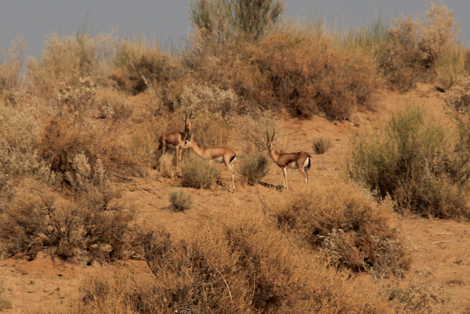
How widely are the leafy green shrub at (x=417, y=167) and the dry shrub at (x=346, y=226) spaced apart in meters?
1.52

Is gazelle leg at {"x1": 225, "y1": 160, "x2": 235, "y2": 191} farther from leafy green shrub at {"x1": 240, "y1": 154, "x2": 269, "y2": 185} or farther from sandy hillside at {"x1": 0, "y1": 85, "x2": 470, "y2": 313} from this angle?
leafy green shrub at {"x1": 240, "y1": 154, "x2": 269, "y2": 185}

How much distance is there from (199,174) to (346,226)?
421 centimetres

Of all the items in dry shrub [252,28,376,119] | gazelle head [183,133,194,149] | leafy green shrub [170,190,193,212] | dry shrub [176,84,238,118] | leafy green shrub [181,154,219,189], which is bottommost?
leafy green shrub [170,190,193,212]

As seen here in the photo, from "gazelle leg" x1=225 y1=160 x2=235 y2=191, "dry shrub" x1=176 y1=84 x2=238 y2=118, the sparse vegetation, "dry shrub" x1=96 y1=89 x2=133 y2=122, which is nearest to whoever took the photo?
the sparse vegetation

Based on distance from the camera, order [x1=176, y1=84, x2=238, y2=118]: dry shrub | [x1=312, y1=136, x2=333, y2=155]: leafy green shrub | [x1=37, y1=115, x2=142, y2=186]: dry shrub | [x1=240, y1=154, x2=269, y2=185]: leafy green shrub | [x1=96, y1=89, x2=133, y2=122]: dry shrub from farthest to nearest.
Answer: [x1=176, y1=84, x2=238, y2=118]: dry shrub
[x1=96, y1=89, x2=133, y2=122]: dry shrub
[x1=312, y1=136, x2=333, y2=155]: leafy green shrub
[x1=240, y1=154, x2=269, y2=185]: leafy green shrub
[x1=37, y1=115, x2=142, y2=186]: dry shrub

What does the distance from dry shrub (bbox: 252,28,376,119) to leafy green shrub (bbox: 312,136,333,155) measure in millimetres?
2481

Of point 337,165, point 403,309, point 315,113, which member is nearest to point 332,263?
point 403,309

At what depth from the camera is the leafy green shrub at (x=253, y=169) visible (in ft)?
38.4

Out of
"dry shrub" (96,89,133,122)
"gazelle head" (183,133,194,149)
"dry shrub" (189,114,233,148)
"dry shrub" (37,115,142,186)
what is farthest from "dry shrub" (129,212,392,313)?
"dry shrub" (96,89,133,122)

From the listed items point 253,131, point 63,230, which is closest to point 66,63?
point 253,131

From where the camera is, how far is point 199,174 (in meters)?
10.9

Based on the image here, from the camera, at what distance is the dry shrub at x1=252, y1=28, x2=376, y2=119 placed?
16.7 m

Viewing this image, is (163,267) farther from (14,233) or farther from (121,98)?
(121,98)

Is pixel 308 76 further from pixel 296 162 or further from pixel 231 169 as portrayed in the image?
pixel 231 169
